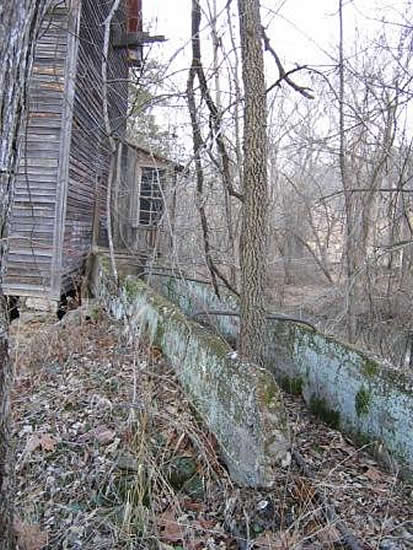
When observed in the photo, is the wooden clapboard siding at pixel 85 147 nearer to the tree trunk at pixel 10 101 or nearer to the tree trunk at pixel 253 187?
the tree trunk at pixel 253 187

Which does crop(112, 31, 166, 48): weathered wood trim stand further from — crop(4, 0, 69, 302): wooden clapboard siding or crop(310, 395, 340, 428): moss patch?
crop(310, 395, 340, 428): moss patch

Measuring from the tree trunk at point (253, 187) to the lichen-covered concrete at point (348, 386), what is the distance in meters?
0.61

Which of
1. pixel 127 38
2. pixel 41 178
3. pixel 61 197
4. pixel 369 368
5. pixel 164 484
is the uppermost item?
pixel 127 38

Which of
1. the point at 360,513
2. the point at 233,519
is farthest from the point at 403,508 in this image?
the point at 233,519

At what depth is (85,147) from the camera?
885 cm

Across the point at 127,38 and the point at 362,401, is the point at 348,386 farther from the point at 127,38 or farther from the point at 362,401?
the point at 127,38

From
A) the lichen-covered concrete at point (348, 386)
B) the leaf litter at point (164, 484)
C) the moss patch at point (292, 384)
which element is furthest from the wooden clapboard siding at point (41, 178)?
the moss patch at point (292, 384)

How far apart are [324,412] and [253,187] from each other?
1.98 metres

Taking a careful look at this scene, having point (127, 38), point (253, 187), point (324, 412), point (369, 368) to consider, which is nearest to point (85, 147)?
point (127, 38)

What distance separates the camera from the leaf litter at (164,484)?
2.70m

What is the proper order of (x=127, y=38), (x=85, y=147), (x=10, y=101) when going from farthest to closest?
(x=127, y=38)
(x=85, y=147)
(x=10, y=101)

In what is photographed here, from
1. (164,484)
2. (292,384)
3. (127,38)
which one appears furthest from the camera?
(127,38)

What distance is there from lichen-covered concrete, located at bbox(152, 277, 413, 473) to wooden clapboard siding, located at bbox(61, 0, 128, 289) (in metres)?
4.04

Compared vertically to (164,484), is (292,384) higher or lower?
higher
